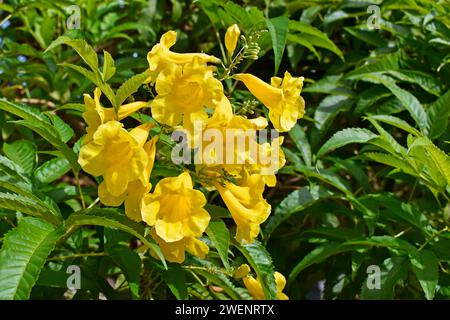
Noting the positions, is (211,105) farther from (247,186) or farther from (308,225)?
(308,225)

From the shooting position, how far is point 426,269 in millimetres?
2086

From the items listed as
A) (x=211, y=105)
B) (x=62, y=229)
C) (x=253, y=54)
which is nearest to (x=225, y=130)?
(x=211, y=105)

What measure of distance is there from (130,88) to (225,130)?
282mm

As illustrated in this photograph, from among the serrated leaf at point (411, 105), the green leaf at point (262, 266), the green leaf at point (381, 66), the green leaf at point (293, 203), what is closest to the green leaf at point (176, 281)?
the green leaf at point (262, 266)

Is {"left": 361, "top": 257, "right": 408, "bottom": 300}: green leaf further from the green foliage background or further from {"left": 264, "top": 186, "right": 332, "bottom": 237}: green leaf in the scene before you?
{"left": 264, "top": 186, "right": 332, "bottom": 237}: green leaf

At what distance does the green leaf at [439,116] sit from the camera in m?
2.35

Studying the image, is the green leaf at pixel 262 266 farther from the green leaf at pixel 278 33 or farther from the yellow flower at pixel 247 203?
the green leaf at pixel 278 33

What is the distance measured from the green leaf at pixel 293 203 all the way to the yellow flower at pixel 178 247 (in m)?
0.65

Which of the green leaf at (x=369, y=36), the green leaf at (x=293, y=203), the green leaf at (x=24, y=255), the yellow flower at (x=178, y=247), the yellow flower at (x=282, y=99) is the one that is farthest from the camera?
the green leaf at (x=369, y=36)

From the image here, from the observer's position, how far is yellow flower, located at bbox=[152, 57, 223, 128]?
157 cm

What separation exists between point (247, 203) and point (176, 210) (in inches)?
8.0

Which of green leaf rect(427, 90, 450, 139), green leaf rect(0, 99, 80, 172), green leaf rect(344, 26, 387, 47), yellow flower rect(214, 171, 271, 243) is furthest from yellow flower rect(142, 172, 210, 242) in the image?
green leaf rect(344, 26, 387, 47)

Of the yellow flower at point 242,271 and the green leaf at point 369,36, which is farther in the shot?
the green leaf at point 369,36

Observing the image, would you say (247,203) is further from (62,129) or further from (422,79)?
(422,79)
